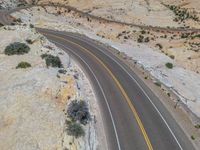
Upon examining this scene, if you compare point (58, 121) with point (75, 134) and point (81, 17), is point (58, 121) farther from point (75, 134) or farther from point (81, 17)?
point (81, 17)

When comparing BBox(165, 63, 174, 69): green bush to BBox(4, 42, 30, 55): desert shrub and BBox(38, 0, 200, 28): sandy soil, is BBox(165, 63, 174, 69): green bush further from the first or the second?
BBox(38, 0, 200, 28): sandy soil

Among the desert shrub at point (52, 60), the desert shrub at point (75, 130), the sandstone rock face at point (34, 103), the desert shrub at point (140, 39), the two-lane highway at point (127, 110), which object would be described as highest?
the desert shrub at point (52, 60)

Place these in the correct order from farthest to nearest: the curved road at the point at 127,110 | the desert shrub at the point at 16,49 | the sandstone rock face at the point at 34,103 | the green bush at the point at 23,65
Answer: the desert shrub at the point at 16,49 → the green bush at the point at 23,65 → the curved road at the point at 127,110 → the sandstone rock face at the point at 34,103

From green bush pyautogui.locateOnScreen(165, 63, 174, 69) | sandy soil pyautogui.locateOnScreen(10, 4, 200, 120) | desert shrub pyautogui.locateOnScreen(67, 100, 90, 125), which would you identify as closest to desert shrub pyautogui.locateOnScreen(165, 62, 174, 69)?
green bush pyautogui.locateOnScreen(165, 63, 174, 69)

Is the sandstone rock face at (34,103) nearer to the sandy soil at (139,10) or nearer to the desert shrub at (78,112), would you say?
the desert shrub at (78,112)

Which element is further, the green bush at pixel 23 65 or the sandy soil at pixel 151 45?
the sandy soil at pixel 151 45

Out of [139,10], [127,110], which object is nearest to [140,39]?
[139,10]

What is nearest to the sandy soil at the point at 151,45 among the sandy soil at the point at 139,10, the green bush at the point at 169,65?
the green bush at the point at 169,65
